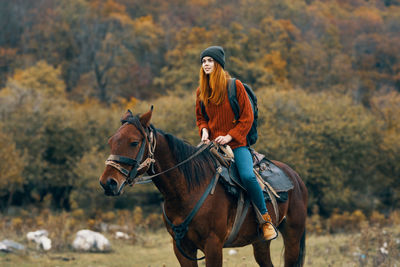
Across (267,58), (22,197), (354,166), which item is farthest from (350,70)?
(22,197)

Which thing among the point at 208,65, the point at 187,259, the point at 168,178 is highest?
the point at 208,65

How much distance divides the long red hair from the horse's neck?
2.74 feet

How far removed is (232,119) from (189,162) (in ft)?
2.65

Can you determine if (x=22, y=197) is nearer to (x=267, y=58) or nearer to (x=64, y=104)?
(x=64, y=104)

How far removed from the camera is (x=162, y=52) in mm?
64812

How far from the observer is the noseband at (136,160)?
5336 millimetres

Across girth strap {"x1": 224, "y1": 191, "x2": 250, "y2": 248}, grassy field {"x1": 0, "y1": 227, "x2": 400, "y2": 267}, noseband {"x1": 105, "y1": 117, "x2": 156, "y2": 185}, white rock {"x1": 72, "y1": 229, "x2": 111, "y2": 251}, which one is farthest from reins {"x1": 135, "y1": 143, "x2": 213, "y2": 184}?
white rock {"x1": 72, "y1": 229, "x2": 111, "y2": 251}

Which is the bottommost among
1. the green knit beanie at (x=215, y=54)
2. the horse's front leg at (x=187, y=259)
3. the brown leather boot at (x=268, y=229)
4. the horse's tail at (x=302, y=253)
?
the horse's tail at (x=302, y=253)

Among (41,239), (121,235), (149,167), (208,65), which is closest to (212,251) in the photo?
(149,167)

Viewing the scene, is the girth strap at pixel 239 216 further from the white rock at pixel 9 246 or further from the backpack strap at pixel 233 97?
the white rock at pixel 9 246

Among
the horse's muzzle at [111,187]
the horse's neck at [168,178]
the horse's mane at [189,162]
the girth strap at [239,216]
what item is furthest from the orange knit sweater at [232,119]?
the horse's muzzle at [111,187]

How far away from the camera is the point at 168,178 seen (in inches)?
233

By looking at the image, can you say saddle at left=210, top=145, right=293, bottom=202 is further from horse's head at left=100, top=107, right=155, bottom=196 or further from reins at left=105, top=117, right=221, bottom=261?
horse's head at left=100, top=107, right=155, bottom=196

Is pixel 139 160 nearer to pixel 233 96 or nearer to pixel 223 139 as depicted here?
pixel 223 139
